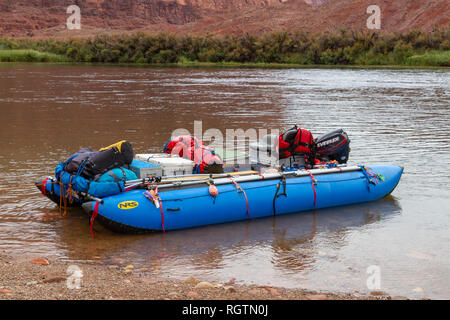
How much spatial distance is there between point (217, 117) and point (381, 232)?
10368mm

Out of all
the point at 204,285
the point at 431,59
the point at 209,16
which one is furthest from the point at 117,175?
the point at 209,16

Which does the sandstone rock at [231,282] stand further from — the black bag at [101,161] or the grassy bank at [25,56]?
the grassy bank at [25,56]

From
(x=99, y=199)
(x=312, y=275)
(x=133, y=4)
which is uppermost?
(x=133, y=4)

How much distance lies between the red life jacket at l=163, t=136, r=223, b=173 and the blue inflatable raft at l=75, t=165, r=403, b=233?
0.35 metres

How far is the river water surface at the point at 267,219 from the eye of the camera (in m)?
6.01

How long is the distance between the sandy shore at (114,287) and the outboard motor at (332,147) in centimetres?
382

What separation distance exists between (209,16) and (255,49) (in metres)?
57.6

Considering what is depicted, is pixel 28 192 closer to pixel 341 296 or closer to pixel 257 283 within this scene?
pixel 257 283

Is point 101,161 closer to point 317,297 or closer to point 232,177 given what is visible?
point 232,177

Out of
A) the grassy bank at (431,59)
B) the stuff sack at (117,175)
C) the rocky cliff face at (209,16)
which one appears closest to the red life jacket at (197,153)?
the stuff sack at (117,175)

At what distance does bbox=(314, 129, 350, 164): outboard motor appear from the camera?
29.2 feet

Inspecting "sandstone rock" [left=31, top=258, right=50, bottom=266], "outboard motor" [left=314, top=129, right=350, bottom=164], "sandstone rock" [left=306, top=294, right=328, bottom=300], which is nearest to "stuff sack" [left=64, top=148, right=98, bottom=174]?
"sandstone rock" [left=31, top=258, right=50, bottom=266]

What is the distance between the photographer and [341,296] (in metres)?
5.18
